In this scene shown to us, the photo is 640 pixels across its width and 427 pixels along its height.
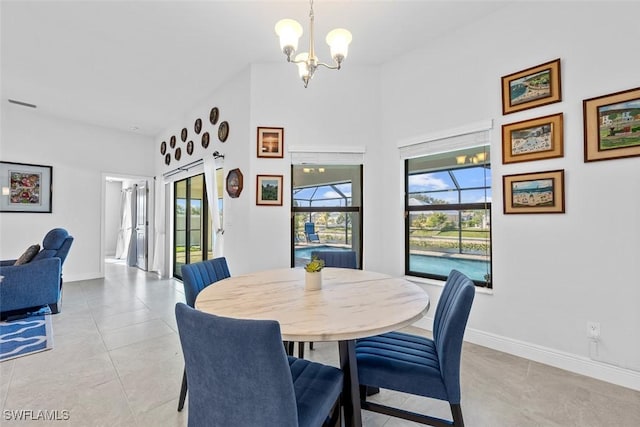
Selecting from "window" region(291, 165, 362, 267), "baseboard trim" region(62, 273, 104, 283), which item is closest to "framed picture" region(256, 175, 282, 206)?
"window" region(291, 165, 362, 267)

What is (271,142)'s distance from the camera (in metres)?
3.42

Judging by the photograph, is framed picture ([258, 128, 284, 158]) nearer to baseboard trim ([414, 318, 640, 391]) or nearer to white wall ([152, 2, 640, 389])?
white wall ([152, 2, 640, 389])

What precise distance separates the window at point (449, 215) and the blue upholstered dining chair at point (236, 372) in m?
2.43

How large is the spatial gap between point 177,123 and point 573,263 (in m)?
5.83

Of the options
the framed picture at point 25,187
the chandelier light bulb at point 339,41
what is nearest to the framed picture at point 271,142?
the chandelier light bulb at point 339,41

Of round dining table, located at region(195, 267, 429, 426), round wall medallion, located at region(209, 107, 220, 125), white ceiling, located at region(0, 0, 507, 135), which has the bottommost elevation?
round dining table, located at region(195, 267, 429, 426)

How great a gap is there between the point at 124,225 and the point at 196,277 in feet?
24.3

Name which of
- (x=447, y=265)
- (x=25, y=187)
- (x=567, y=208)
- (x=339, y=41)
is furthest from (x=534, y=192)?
(x=25, y=187)

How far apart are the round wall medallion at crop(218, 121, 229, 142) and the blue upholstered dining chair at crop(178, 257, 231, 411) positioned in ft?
6.97

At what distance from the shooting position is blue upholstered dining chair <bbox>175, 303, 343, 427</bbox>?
0.86m

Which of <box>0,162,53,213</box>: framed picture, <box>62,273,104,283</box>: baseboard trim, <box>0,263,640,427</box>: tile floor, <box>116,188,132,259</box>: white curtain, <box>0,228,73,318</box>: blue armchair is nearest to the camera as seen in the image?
<box>0,263,640,427</box>: tile floor

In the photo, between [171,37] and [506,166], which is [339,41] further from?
[171,37]

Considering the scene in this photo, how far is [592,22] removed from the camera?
213 cm

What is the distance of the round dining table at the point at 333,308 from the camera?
3.81 feet
